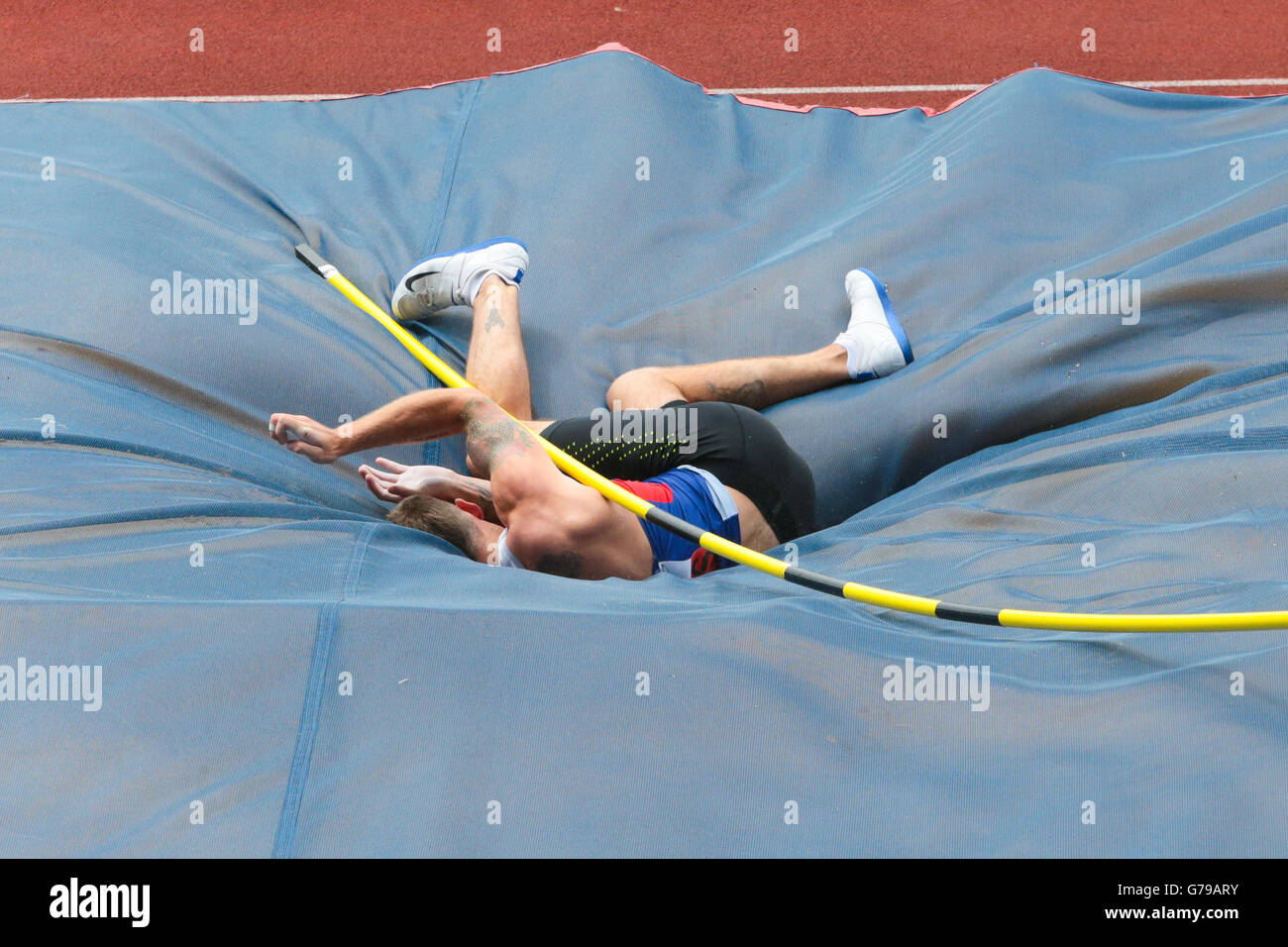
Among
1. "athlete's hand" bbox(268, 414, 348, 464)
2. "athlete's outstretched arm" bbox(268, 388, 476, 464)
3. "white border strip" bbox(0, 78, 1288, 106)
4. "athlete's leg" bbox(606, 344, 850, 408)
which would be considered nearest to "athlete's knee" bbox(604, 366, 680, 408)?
"athlete's leg" bbox(606, 344, 850, 408)

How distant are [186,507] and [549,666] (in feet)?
2.54

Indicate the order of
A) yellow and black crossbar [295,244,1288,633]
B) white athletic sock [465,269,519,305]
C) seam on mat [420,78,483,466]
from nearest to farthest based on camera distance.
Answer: yellow and black crossbar [295,244,1288,633]
white athletic sock [465,269,519,305]
seam on mat [420,78,483,466]

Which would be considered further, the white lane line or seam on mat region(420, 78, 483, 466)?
the white lane line

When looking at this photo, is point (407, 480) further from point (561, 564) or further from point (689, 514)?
point (689, 514)

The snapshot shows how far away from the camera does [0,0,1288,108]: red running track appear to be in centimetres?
430

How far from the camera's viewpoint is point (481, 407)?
2.23 metres

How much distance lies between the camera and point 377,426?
87.7 inches

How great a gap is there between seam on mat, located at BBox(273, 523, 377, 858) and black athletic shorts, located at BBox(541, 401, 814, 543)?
746 mm

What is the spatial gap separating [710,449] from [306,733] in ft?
3.53

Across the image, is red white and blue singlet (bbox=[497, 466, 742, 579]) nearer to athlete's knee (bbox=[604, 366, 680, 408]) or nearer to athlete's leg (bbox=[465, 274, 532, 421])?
athlete's knee (bbox=[604, 366, 680, 408])

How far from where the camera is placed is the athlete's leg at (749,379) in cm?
246

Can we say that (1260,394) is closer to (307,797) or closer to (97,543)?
(307,797)

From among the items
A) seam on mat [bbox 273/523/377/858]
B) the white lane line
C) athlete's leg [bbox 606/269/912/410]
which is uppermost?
the white lane line

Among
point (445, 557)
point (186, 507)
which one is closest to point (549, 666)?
point (445, 557)
